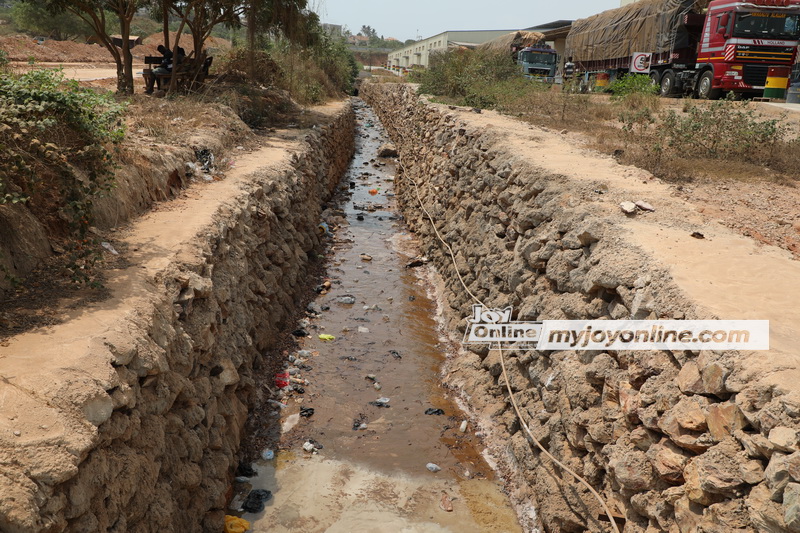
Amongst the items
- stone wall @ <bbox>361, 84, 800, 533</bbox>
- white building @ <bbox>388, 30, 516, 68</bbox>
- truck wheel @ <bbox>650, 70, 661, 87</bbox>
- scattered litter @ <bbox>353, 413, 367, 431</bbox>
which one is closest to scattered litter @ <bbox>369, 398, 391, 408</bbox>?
scattered litter @ <bbox>353, 413, 367, 431</bbox>

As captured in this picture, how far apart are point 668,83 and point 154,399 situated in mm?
18477

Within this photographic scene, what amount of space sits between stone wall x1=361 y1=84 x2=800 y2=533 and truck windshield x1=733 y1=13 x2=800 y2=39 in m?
10.7

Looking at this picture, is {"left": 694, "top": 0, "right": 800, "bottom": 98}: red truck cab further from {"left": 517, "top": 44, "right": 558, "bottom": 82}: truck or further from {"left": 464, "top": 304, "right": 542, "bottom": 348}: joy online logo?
{"left": 464, "top": 304, "right": 542, "bottom": 348}: joy online logo

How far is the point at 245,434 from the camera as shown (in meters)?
5.72

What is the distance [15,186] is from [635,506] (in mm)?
5069

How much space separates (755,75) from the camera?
15531 millimetres

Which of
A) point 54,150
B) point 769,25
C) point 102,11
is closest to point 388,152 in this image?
point 102,11

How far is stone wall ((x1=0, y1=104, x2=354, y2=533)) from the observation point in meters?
2.89

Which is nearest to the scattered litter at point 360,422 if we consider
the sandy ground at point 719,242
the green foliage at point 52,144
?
the green foliage at point 52,144

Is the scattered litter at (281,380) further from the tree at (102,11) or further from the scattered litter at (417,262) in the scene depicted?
the tree at (102,11)

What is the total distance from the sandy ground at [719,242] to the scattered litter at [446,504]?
2697 mm

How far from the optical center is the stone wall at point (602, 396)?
3.03m

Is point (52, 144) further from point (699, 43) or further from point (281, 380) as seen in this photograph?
point (699, 43)

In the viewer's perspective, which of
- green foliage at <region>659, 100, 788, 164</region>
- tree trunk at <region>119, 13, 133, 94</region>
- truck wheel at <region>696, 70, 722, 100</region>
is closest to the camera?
green foliage at <region>659, 100, 788, 164</region>
